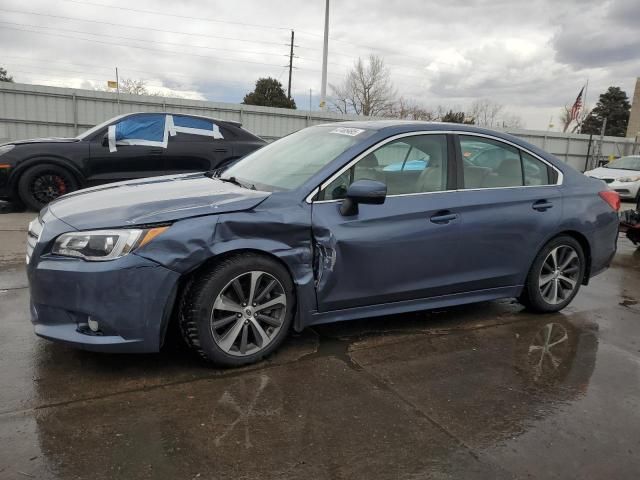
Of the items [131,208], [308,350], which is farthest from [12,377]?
[308,350]

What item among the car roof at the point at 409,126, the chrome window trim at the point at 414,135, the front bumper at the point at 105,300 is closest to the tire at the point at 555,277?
the chrome window trim at the point at 414,135

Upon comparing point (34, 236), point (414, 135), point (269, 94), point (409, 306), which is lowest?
point (409, 306)

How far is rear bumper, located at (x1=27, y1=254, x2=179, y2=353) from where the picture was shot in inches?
116

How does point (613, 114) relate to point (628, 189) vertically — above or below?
above

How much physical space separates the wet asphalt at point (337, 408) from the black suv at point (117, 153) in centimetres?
440

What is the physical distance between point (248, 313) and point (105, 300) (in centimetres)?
84

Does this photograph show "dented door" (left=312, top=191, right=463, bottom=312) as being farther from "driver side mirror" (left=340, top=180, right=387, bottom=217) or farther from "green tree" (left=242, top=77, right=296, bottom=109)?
"green tree" (left=242, top=77, right=296, bottom=109)

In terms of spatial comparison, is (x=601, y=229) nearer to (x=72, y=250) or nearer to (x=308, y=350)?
(x=308, y=350)

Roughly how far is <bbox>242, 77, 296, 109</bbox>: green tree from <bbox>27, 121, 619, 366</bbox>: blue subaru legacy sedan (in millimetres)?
37211

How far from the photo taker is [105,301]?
295cm

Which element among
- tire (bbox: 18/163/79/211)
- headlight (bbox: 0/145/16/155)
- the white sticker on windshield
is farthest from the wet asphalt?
headlight (bbox: 0/145/16/155)

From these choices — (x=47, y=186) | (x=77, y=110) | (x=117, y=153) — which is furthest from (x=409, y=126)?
(x=77, y=110)

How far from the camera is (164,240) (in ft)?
9.91

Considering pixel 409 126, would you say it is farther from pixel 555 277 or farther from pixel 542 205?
pixel 555 277
